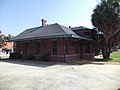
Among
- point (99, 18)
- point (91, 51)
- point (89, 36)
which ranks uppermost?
A: point (99, 18)

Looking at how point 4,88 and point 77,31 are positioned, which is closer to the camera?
point 4,88

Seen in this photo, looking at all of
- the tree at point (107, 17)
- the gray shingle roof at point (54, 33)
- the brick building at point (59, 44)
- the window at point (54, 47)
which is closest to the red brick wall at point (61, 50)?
the brick building at point (59, 44)

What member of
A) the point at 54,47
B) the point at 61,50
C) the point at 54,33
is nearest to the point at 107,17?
the point at 54,33

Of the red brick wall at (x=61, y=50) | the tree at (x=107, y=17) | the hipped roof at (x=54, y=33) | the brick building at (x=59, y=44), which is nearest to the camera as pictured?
the hipped roof at (x=54, y=33)

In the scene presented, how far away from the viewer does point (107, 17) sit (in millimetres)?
20594

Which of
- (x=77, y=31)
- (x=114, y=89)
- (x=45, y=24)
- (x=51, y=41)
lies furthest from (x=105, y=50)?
(x=114, y=89)

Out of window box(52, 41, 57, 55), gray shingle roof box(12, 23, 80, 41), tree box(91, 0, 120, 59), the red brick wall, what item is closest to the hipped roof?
gray shingle roof box(12, 23, 80, 41)

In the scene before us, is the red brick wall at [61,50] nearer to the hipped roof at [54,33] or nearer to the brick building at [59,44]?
the brick building at [59,44]

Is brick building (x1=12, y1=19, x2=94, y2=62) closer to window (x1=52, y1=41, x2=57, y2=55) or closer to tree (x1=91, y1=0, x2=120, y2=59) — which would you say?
window (x1=52, y1=41, x2=57, y2=55)

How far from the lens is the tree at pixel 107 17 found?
20.6m

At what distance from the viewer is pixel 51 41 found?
67.6 ft

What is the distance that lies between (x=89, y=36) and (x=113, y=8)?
17.9 ft

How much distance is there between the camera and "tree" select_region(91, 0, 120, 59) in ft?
67.6

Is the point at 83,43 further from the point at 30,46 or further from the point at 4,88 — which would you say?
the point at 4,88
